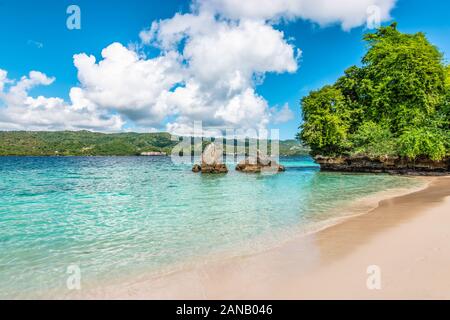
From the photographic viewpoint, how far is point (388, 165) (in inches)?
1433

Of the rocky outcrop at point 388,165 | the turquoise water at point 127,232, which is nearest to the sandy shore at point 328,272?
the turquoise water at point 127,232

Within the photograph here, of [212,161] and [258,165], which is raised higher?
[212,161]

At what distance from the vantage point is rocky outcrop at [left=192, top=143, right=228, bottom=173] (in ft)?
128

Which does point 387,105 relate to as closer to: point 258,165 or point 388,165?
point 388,165

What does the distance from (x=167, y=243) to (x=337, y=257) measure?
4701 millimetres

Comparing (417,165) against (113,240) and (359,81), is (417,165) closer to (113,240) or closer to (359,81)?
(359,81)

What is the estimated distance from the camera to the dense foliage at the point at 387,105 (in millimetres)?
33625

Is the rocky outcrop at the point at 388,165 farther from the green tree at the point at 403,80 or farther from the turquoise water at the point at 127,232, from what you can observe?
→ the turquoise water at the point at 127,232

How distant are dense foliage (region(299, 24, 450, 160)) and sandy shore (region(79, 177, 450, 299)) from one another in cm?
2979

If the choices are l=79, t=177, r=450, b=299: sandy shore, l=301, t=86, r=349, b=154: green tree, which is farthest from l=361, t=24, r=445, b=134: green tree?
l=79, t=177, r=450, b=299: sandy shore

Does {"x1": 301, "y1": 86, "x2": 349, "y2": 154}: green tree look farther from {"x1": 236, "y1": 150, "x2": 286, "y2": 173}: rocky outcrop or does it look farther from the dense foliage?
{"x1": 236, "y1": 150, "x2": 286, "y2": 173}: rocky outcrop

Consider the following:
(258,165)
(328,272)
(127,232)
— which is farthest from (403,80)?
(127,232)

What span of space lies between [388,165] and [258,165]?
1734cm

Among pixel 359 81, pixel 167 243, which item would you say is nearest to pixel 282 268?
pixel 167 243
